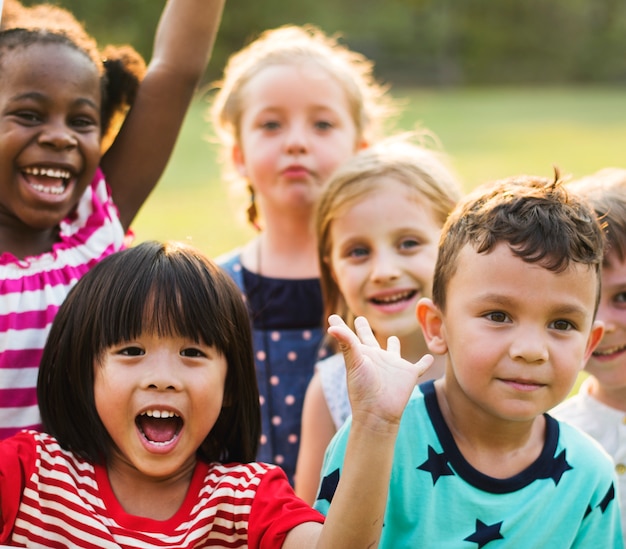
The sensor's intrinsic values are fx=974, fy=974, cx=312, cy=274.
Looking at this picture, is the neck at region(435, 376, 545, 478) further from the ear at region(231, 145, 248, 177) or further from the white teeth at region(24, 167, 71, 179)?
the ear at region(231, 145, 248, 177)

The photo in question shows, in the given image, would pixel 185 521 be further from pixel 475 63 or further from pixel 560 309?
pixel 475 63

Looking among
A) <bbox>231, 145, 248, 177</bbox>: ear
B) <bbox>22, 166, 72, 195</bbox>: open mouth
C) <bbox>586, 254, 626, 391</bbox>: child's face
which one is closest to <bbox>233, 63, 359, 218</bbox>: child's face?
<bbox>231, 145, 248, 177</bbox>: ear

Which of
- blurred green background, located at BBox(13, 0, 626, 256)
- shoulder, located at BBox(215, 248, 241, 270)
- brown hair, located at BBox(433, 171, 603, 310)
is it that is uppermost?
blurred green background, located at BBox(13, 0, 626, 256)

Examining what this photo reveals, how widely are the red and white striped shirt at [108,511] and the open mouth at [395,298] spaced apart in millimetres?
998

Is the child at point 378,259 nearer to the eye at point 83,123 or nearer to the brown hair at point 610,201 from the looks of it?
the brown hair at point 610,201

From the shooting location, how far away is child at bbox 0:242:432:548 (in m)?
2.18

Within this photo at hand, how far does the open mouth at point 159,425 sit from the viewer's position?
7.36 feet

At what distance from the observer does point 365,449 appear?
1.97m

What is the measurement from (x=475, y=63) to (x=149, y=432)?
1355 inches

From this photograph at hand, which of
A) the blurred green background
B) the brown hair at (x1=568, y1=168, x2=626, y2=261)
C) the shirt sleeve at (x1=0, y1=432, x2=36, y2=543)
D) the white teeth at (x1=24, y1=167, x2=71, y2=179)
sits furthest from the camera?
the blurred green background

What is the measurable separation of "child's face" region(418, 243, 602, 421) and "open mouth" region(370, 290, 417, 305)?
2.72ft

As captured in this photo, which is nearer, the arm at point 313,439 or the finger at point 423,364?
the finger at point 423,364

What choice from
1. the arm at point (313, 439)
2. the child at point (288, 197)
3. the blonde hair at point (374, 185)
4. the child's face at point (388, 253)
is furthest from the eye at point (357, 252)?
the child at point (288, 197)

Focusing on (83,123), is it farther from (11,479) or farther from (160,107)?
(11,479)
